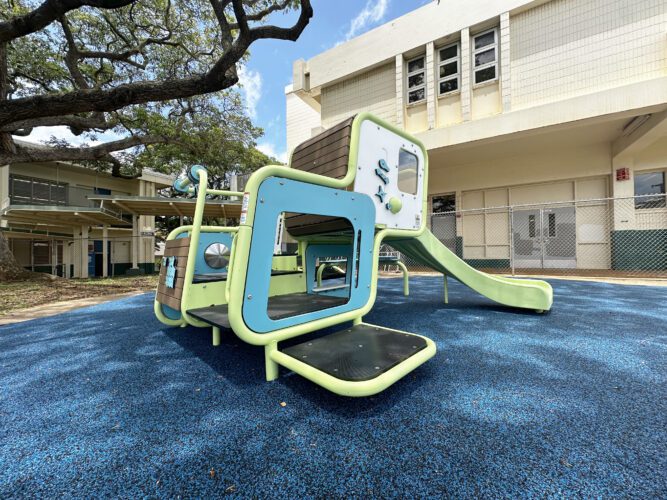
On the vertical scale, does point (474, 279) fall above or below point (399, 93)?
below

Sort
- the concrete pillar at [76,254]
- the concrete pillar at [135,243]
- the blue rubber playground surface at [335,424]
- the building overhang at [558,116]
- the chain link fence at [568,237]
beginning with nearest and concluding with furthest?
the blue rubber playground surface at [335,424]
the building overhang at [558,116]
the chain link fence at [568,237]
the concrete pillar at [76,254]
the concrete pillar at [135,243]

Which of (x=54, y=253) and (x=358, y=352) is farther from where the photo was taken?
(x=54, y=253)

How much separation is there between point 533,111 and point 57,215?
13.5 m

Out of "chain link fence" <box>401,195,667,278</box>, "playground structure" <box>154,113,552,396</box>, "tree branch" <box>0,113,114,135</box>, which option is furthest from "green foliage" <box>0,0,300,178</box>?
"chain link fence" <box>401,195,667,278</box>

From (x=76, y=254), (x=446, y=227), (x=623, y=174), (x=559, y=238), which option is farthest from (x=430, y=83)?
(x=76, y=254)

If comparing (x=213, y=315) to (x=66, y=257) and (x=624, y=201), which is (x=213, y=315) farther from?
(x=66, y=257)

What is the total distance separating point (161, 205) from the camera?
927cm

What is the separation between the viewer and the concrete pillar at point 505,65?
6.66 m

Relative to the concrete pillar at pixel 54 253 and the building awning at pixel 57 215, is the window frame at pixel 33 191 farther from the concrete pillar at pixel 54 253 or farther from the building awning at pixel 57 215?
the concrete pillar at pixel 54 253

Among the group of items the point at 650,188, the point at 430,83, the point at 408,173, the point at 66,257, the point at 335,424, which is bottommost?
the point at 335,424

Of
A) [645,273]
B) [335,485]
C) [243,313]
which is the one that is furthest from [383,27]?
[335,485]

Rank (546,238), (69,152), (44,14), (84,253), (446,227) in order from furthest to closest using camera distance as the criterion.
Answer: (84,253)
(446,227)
(69,152)
(546,238)
(44,14)

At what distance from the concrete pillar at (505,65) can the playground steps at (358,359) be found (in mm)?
7646

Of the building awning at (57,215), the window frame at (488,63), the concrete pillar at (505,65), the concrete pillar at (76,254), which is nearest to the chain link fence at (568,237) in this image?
the concrete pillar at (505,65)
